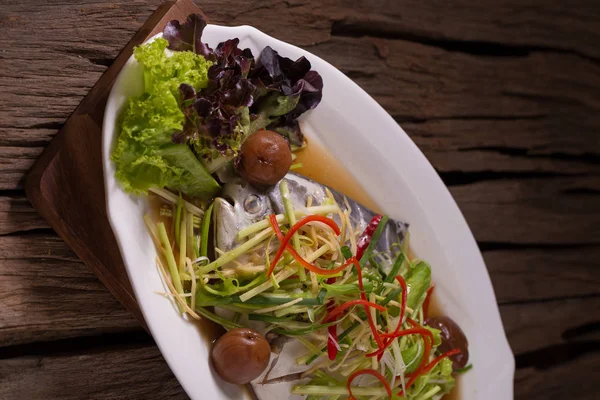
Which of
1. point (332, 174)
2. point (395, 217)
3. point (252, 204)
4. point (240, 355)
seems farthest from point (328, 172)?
point (240, 355)

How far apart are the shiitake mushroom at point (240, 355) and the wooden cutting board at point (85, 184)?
0.30 meters

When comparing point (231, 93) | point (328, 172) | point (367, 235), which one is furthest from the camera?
point (328, 172)

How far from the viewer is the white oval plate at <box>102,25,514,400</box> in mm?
1834

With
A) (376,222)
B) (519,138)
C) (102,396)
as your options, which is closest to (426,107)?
(519,138)

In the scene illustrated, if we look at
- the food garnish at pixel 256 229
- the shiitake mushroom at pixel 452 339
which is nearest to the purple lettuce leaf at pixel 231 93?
the food garnish at pixel 256 229

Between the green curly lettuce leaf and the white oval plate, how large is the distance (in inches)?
4.7

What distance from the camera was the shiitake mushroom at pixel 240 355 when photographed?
1.82 metres

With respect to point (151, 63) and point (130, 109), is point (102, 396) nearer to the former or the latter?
→ point (130, 109)

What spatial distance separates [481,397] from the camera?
8.46ft

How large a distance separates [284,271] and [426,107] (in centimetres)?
126

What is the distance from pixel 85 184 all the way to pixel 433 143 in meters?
1.64

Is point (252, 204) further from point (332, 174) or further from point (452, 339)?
point (452, 339)

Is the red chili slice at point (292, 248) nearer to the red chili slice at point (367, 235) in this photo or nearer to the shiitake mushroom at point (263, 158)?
the shiitake mushroom at point (263, 158)

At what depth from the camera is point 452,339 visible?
2447mm
